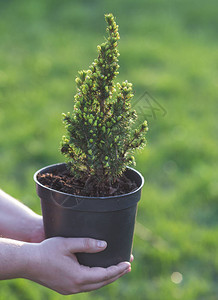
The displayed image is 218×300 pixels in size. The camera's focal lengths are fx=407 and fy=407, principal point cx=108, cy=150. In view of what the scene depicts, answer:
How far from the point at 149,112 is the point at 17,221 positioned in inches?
38.3

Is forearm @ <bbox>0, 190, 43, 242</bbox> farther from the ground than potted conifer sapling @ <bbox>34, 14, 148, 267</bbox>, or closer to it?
closer to it

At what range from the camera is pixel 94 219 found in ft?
5.96

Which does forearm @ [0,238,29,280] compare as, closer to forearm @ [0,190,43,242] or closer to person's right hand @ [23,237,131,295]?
person's right hand @ [23,237,131,295]

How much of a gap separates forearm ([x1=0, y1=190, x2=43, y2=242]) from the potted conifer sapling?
34 cm

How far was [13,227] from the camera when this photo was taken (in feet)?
7.38

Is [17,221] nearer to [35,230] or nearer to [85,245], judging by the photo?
[35,230]

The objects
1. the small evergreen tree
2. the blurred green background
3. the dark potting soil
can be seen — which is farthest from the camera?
the blurred green background

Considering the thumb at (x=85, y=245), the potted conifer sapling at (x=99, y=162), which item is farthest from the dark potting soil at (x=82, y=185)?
the thumb at (x=85, y=245)

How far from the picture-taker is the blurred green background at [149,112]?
349 centimetres

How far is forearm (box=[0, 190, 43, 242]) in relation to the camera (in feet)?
7.34

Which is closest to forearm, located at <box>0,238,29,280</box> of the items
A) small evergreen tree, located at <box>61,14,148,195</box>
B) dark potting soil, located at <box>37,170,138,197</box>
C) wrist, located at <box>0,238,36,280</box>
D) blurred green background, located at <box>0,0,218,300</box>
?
wrist, located at <box>0,238,36,280</box>

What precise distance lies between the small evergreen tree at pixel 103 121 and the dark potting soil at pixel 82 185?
3 cm

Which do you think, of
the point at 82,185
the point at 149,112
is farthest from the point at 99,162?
the point at 149,112

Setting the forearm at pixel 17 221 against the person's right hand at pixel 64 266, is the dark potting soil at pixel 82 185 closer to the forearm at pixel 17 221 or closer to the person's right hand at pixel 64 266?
the person's right hand at pixel 64 266
